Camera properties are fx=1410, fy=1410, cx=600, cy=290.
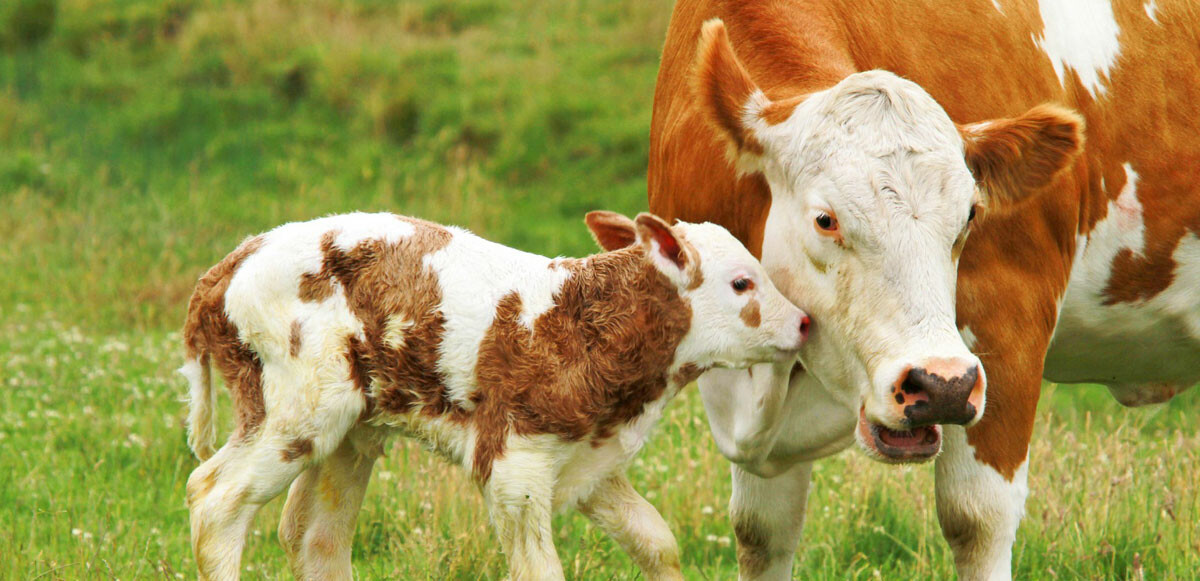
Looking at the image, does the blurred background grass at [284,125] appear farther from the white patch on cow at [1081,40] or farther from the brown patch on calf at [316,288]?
the white patch on cow at [1081,40]

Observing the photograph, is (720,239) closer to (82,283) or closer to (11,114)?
A: (82,283)

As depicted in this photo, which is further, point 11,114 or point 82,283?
point 11,114

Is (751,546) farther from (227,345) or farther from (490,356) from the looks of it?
(227,345)

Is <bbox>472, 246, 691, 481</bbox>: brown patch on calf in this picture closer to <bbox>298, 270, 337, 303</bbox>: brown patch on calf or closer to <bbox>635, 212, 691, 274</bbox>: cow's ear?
<bbox>635, 212, 691, 274</bbox>: cow's ear

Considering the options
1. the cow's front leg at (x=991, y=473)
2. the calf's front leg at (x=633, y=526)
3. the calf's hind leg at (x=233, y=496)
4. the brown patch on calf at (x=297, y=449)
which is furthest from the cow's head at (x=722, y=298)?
the calf's hind leg at (x=233, y=496)

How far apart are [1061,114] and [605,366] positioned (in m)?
1.51

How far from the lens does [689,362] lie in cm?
406

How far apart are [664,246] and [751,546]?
1.78 meters

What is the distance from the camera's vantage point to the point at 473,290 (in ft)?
13.1

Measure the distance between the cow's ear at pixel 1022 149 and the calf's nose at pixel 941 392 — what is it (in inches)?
30.6

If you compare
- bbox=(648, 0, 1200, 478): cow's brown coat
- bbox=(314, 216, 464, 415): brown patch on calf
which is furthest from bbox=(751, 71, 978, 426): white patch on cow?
bbox=(314, 216, 464, 415): brown patch on calf

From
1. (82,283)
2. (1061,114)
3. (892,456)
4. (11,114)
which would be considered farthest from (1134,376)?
(11,114)

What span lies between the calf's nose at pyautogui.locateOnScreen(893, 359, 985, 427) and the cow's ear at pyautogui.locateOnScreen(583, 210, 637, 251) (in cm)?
102

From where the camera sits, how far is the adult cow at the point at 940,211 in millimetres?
3723
